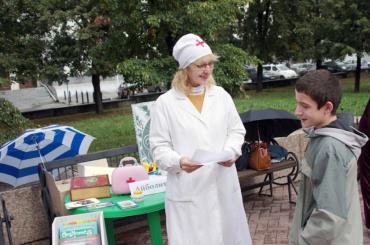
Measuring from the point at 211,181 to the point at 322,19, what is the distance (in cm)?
2185

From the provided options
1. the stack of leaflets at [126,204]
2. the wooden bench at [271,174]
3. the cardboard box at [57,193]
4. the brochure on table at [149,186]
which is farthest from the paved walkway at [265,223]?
the stack of leaflets at [126,204]

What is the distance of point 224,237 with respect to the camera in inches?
125

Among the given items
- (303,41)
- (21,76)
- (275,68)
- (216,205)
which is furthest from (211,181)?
(275,68)

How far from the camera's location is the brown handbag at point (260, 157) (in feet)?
18.1

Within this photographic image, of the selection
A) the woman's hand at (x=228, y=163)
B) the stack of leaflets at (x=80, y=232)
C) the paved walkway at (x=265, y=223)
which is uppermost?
the woman's hand at (x=228, y=163)

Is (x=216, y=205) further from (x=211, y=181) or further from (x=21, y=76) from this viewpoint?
(x=21, y=76)

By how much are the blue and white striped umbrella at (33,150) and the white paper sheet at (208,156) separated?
91.6 inches

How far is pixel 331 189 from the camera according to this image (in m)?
1.85

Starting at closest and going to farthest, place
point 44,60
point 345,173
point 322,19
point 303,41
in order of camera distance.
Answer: point 345,173, point 44,60, point 322,19, point 303,41

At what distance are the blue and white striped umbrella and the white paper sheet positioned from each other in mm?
2326

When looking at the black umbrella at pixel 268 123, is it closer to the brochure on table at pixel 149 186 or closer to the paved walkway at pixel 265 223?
the paved walkway at pixel 265 223

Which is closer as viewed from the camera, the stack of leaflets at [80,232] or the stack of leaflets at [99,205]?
the stack of leaflets at [80,232]

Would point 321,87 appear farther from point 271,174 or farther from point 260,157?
point 271,174

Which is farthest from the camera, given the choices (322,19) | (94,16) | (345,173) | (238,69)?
(322,19)
